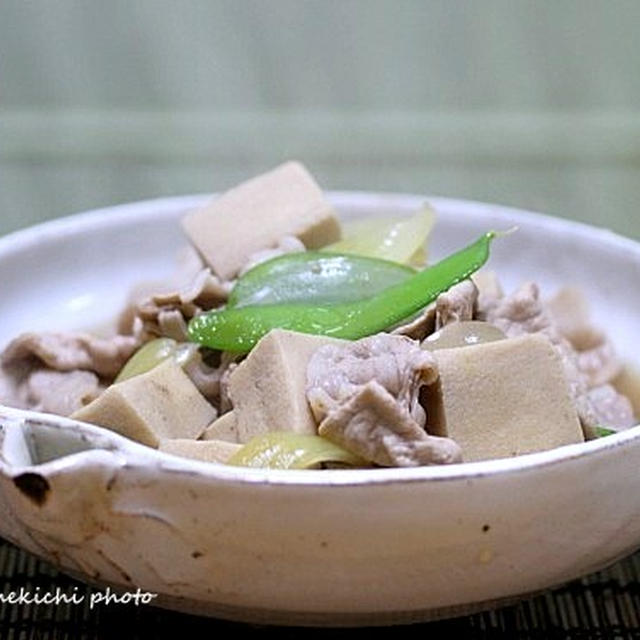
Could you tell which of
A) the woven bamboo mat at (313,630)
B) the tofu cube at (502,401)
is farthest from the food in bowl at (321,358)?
the woven bamboo mat at (313,630)

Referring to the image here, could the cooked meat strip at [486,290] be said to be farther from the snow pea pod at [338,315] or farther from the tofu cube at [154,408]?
the tofu cube at [154,408]

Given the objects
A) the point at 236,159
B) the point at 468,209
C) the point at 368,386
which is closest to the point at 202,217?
the point at 468,209

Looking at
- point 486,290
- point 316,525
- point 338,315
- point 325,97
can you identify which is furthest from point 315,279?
point 325,97

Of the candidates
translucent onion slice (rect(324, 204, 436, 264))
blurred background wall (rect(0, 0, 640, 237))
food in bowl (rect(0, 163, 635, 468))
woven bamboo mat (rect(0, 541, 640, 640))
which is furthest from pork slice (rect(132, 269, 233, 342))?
blurred background wall (rect(0, 0, 640, 237))

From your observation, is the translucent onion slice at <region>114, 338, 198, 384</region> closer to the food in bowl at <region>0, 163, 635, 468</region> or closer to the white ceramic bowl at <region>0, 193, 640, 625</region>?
the food in bowl at <region>0, 163, 635, 468</region>

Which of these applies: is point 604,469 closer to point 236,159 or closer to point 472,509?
point 472,509

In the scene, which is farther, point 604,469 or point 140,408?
point 140,408
